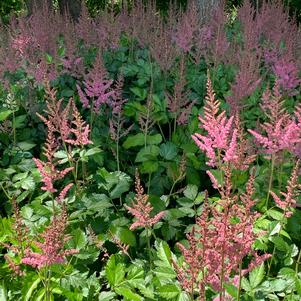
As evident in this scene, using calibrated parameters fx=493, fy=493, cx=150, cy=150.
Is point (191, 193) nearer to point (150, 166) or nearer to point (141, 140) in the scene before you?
point (150, 166)

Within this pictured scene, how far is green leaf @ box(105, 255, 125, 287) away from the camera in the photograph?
2074mm

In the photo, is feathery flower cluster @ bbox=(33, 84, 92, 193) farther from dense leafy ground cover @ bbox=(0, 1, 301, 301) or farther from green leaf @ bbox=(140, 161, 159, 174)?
green leaf @ bbox=(140, 161, 159, 174)

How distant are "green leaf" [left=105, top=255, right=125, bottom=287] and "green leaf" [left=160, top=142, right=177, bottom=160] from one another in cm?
121

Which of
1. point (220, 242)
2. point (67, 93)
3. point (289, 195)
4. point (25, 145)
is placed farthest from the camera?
point (67, 93)

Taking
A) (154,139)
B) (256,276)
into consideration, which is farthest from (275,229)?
(154,139)

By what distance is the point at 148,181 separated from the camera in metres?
3.26

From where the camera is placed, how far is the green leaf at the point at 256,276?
6.47ft

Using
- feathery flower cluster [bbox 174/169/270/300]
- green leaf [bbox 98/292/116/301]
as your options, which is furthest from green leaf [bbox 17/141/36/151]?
feathery flower cluster [bbox 174/169/270/300]

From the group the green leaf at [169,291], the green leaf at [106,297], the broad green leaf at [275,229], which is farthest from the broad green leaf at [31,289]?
the broad green leaf at [275,229]

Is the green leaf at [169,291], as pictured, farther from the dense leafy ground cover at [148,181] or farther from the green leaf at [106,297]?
the green leaf at [106,297]

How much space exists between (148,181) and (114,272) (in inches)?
47.3

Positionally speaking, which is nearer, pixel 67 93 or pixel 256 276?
pixel 256 276

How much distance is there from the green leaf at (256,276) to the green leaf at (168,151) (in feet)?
4.36

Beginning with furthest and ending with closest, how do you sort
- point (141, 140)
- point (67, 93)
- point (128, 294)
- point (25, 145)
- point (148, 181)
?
1. point (67, 93)
2. point (25, 145)
3. point (141, 140)
4. point (148, 181)
5. point (128, 294)
